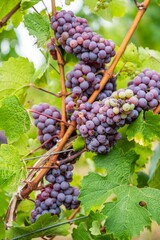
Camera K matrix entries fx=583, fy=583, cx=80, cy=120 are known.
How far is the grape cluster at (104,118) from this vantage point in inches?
49.6

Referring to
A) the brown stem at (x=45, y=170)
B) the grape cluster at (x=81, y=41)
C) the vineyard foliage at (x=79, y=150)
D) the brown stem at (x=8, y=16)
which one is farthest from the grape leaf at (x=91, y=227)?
the brown stem at (x=8, y=16)

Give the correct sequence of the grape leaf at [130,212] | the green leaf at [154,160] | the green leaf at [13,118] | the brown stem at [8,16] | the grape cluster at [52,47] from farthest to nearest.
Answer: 1. the green leaf at [154,160]
2. the brown stem at [8,16]
3. the grape cluster at [52,47]
4. the green leaf at [13,118]
5. the grape leaf at [130,212]

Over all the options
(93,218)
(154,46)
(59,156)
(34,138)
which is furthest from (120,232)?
(154,46)

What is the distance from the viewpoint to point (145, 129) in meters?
1.31

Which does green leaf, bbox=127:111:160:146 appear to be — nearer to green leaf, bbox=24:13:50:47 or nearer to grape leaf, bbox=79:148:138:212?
grape leaf, bbox=79:148:138:212

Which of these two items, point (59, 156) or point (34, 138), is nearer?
point (59, 156)

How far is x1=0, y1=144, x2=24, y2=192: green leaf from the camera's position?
1.28 m

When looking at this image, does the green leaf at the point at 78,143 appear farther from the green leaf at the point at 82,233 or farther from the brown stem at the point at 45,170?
the green leaf at the point at 82,233

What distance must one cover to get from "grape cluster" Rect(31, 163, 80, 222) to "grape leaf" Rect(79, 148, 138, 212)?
9cm

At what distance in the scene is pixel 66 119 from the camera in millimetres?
1421

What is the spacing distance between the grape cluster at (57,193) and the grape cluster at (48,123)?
0.08 metres

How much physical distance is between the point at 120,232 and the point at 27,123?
337 mm

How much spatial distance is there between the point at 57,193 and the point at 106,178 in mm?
146

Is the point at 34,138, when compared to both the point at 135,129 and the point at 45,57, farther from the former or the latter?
the point at 135,129
